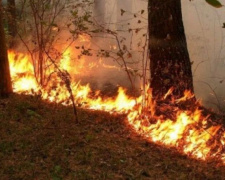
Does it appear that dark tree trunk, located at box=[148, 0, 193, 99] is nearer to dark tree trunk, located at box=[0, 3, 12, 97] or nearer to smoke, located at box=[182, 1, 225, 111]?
dark tree trunk, located at box=[0, 3, 12, 97]

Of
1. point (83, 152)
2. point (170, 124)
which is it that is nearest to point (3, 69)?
point (83, 152)

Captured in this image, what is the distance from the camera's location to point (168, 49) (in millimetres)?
5195

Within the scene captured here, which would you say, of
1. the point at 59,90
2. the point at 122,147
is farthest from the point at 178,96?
the point at 59,90

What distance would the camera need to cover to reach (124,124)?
198 inches

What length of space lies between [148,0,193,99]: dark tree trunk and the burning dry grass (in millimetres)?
1059

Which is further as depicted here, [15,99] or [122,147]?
[15,99]

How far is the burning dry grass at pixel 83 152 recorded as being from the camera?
3684 mm

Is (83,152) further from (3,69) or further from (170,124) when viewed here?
(3,69)

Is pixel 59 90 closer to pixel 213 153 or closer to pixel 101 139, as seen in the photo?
pixel 101 139

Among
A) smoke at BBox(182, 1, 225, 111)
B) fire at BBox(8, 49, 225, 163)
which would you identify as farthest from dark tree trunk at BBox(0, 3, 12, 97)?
smoke at BBox(182, 1, 225, 111)

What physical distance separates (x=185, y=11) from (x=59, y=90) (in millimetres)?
5121

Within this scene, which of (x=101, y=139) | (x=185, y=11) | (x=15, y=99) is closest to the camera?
(x=101, y=139)

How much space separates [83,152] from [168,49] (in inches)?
94.5

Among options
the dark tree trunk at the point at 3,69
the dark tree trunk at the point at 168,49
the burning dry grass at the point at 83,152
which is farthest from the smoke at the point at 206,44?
the dark tree trunk at the point at 3,69
